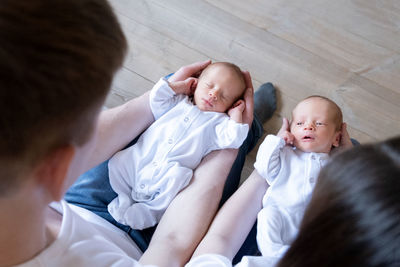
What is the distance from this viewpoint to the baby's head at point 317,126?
115cm

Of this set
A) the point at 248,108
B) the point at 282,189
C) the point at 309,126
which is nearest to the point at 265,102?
the point at 248,108

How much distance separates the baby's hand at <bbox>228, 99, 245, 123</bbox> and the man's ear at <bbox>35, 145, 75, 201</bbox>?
31.3 inches

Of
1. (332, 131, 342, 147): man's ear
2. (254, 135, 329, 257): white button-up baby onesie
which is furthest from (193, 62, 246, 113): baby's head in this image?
(332, 131, 342, 147): man's ear

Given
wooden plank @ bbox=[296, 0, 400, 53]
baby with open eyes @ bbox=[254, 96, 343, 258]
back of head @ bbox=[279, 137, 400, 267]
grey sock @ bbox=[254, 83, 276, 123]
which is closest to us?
back of head @ bbox=[279, 137, 400, 267]

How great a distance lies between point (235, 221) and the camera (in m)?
1.01

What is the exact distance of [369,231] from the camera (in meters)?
0.47

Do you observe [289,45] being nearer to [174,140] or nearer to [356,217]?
[174,140]

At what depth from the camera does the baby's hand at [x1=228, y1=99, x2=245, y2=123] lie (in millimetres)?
1202

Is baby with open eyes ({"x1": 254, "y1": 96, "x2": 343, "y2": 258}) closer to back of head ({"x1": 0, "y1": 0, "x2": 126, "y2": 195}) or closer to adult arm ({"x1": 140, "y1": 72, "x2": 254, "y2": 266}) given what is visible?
adult arm ({"x1": 140, "y1": 72, "x2": 254, "y2": 266})

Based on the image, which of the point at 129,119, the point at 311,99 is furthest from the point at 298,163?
the point at 129,119

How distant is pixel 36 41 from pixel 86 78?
0.07m

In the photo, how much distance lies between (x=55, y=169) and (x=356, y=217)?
40 centimetres

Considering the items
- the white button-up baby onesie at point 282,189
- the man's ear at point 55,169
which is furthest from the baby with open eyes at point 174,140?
the man's ear at point 55,169

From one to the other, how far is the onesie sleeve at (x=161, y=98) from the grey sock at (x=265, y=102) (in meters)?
0.36
